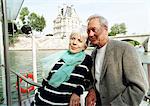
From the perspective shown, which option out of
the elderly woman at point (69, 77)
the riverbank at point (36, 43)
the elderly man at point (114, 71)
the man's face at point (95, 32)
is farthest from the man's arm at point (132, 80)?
the riverbank at point (36, 43)

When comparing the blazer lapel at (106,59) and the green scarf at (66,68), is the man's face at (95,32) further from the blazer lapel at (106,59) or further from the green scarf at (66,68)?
the green scarf at (66,68)

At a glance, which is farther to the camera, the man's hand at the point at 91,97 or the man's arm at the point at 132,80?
the man's hand at the point at 91,97

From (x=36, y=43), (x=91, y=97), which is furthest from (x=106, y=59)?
(x=36, y=43)

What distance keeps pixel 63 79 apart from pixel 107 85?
0.84ft

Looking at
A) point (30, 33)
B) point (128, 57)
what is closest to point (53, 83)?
point (128, 57)

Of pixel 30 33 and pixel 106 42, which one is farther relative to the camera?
pixel 30 33

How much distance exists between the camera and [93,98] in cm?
95

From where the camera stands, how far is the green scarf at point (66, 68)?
1.03 meters

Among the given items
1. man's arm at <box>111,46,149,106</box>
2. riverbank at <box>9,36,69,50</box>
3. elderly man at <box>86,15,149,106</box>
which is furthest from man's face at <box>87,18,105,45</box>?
riverbank at <box>9,36,69,50</box>

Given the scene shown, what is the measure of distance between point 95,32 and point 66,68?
257mm

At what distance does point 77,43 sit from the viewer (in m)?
1.01

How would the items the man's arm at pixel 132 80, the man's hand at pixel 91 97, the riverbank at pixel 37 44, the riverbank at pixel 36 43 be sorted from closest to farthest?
the man's arm at pixel 132 80, the man's hand at pixel 91 97, the riverbank at pixel 37 44, the riverbank at pixel 36 43

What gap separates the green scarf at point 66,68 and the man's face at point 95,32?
155 mm

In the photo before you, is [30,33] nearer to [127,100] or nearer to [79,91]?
[79,91]
